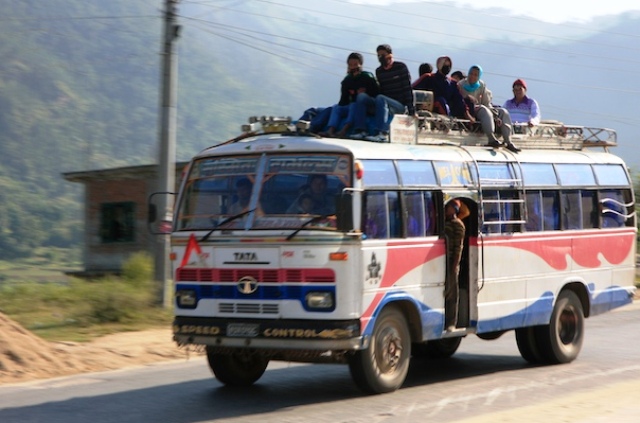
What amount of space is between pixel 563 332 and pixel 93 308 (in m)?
7.55

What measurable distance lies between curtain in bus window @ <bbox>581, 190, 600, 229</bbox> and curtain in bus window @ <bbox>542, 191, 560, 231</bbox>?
610 mm

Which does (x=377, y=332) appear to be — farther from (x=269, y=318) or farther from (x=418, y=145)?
(x=418, y=145)

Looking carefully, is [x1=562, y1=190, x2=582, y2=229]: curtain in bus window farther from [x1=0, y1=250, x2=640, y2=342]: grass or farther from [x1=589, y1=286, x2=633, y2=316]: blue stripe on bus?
[x1=0, y1=250, x2=640, y2=342]: grass

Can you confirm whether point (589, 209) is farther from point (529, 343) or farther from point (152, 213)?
point (152, 213)

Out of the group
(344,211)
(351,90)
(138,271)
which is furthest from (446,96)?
(138,271)

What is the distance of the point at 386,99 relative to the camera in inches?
464

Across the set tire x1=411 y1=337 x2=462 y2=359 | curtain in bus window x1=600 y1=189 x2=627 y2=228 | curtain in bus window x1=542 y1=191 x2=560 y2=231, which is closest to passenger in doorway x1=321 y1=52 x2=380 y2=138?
curtain in bus window x1=542 y1=191 x2=560 y2=231

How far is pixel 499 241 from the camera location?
12.6 meters

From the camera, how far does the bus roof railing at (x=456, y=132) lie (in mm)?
11734

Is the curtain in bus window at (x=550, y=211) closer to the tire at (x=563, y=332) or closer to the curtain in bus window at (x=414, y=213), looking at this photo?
the tire at (x=563, y=332)

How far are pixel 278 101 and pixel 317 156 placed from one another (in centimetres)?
17665

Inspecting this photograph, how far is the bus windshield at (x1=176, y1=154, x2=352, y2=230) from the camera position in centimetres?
1051

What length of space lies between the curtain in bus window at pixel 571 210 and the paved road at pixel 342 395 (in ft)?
5.34

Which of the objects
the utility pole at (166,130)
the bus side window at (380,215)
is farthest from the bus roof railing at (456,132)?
the utility pole at (166,130)
